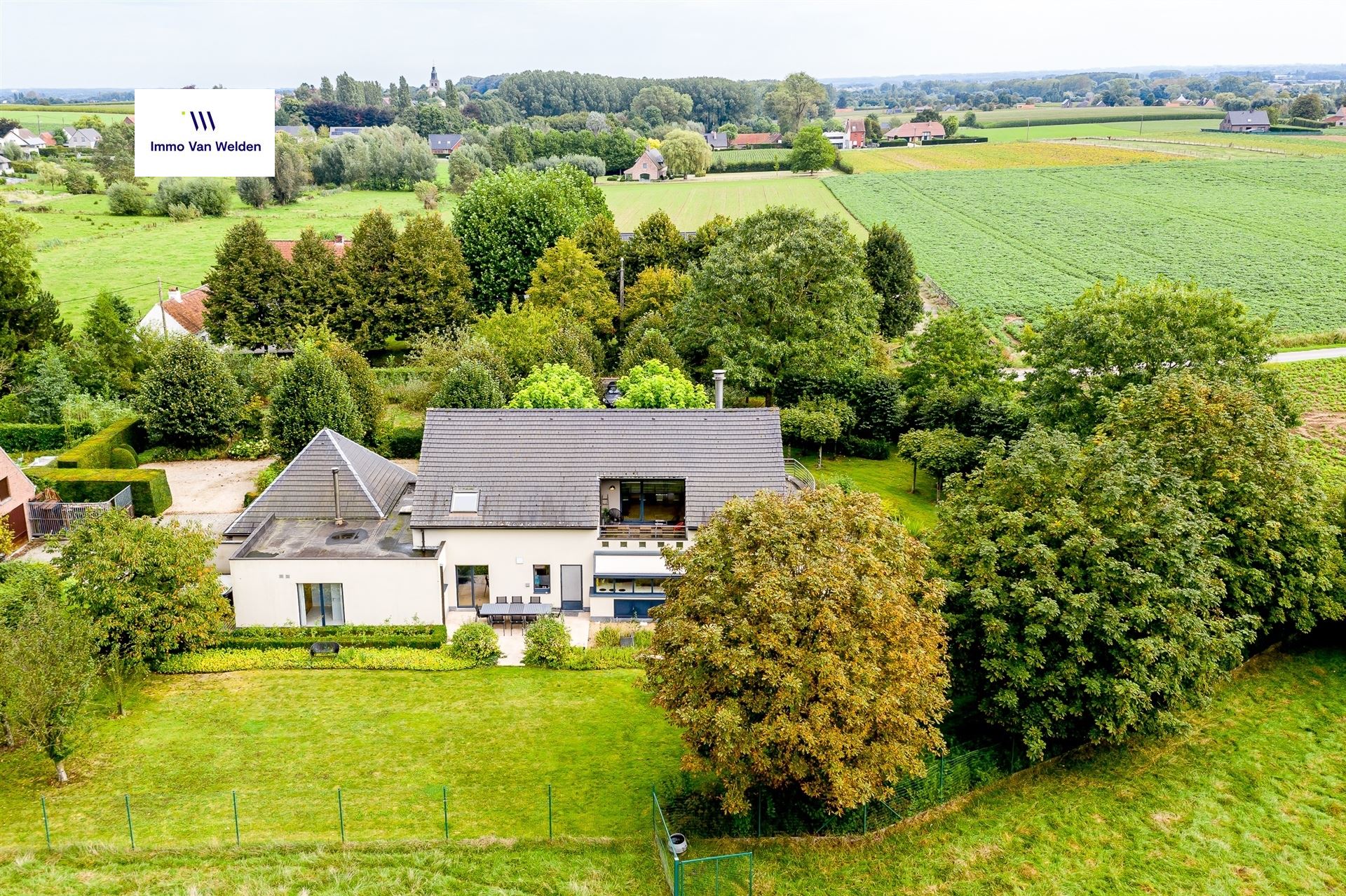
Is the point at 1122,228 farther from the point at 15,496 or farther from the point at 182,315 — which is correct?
the point at 15,496

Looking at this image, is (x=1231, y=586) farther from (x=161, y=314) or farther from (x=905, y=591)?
(x=161, y=314)

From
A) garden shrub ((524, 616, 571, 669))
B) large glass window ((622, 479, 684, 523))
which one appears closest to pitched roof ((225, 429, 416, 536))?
garden shrub ((524, 616, 571, 669))

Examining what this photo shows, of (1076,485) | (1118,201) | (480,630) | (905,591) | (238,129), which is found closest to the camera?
(905,591)

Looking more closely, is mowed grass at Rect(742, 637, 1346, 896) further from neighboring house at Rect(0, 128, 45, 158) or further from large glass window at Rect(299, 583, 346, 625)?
neighboring house at Rect(0, 128, 45, 158)

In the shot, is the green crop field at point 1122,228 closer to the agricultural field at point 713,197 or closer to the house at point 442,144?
the agricultural field at point 713,197

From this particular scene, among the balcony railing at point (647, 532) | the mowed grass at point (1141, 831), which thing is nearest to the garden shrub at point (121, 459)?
the balcony railing at point (647, 532)

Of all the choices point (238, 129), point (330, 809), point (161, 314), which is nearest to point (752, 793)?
point (330, 809)
